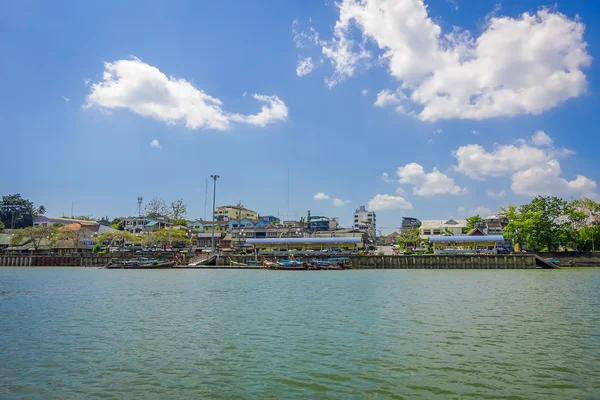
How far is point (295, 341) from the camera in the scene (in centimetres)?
1532

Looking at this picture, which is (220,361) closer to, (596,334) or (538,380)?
(538,380)

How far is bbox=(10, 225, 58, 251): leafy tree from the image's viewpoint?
88.0m

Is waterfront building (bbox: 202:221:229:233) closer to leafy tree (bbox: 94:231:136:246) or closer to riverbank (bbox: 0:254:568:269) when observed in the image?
leafy tree (bbox: 94:231:136:246)

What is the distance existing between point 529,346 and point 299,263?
187 feet

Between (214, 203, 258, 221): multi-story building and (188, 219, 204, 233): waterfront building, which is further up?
(214, 203, 258, 221): multi-story building

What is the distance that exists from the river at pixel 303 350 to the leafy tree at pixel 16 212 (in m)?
128

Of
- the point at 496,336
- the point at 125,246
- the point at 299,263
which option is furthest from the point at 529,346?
the point at 125,246

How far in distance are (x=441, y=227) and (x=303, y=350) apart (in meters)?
110

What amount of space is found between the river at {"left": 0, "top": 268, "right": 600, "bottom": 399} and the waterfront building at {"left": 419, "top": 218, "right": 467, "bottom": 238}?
302ft

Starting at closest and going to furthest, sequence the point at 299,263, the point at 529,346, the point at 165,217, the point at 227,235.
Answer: the point at 529,346 < the point at 299,263 < the point at 227,235 < the point at 165,217

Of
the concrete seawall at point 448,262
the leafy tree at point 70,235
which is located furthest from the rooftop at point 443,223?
the leafy tree at point 70,235

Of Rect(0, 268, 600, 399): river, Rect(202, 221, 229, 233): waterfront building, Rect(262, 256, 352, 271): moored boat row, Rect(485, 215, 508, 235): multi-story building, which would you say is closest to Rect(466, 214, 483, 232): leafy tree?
Rect(485, 215, 508, 235): multi-story building

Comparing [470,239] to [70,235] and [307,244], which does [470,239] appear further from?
[70,235]

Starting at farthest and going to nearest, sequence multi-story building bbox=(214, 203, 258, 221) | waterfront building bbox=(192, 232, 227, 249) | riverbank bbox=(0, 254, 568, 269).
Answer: multi-story building bbox=(214, 203, 258, 221), waterfront building bbox=(192, 232, 227, 249), riverbank bbox=(0, 254, 568, 269)
